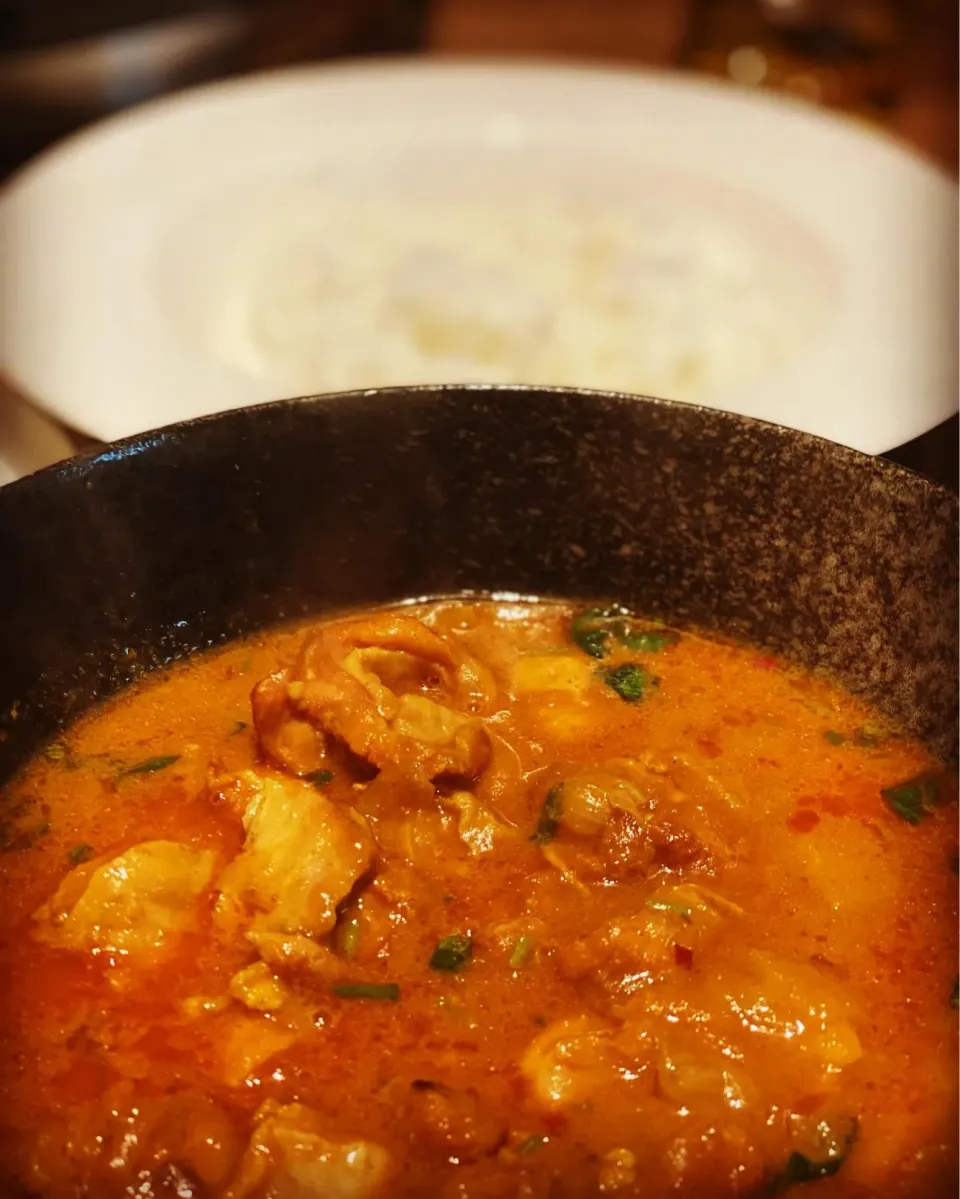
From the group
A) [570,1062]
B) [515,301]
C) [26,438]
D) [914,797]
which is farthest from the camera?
[515,301]

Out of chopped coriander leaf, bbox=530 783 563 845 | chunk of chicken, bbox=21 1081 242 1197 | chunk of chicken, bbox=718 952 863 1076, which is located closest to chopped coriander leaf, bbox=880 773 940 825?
chunk of chicken, bbox=718 952 863 1076

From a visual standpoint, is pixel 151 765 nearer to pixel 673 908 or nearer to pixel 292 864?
pixel 292 864

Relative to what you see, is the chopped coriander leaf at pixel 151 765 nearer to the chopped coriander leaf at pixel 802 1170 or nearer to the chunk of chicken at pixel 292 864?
the chunk of chicken at pixel 292 864

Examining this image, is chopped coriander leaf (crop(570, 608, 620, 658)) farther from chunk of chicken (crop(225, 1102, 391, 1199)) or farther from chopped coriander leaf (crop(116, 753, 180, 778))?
chunk of chicken (crop(225, 1102, 391, 1199))

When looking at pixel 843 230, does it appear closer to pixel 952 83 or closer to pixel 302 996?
pixel 952 83

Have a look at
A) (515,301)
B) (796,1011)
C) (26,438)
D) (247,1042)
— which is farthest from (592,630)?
(515,301)

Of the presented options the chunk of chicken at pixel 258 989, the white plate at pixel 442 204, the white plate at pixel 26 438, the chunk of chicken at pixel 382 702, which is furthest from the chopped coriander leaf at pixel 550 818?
the white plate at pixel 442 204

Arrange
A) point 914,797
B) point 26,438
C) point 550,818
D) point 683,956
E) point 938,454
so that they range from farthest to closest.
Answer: point 26,438 → point 938,454 → point 914,797 → point 550,818 → point 683,956

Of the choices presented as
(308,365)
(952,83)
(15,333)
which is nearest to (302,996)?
(15,333)
